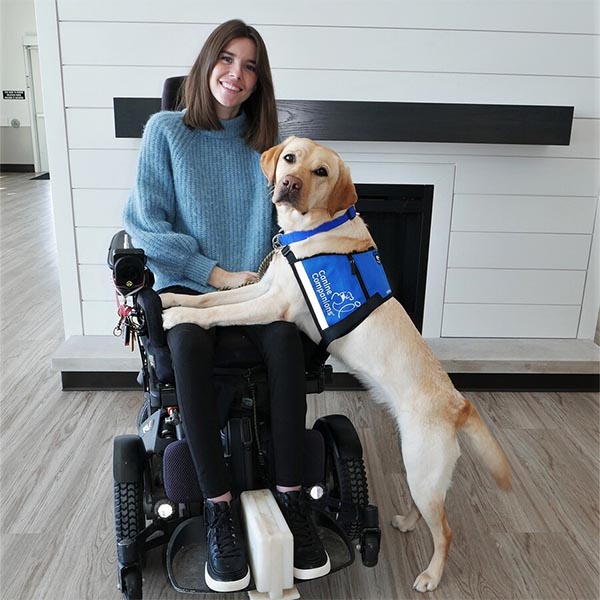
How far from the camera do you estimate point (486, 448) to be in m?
1.51

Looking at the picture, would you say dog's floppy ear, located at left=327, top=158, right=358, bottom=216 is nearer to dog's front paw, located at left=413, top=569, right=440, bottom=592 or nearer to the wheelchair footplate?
the wheelchair footplate

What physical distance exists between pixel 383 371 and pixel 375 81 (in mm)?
1455

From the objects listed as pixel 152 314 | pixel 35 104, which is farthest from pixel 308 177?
pixel 35 104

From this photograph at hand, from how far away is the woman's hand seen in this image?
1717 mm

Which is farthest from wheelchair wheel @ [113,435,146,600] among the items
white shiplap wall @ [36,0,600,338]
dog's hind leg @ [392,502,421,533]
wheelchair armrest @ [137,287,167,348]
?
white shiplap wall @ [36,0,600,338]

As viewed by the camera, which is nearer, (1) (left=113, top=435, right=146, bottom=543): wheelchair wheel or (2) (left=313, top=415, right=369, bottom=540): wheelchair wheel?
(1) (left=113, top=435, right=146, bottom=543): wheelchair wheel

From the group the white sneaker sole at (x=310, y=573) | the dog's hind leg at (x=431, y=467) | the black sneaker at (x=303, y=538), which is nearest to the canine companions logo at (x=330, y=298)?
the dog's hind leg at (x=431, y=467)

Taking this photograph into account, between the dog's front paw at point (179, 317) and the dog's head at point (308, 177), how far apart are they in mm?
343

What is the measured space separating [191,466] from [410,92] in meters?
1.78

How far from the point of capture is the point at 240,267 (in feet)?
5.94

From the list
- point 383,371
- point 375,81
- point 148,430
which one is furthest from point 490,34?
point 148,430

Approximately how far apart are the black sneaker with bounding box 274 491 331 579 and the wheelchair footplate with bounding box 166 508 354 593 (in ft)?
0.12

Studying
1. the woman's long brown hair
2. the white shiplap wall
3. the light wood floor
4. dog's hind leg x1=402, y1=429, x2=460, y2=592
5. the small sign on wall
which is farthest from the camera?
the small sign on wall

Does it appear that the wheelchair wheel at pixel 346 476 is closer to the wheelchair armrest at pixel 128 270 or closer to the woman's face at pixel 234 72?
the wheelchair armrest at pixel 128 270
